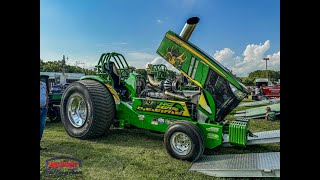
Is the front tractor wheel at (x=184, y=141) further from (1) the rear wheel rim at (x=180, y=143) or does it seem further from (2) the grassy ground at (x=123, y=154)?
(2) the grassy ground at (x=123, y=154)

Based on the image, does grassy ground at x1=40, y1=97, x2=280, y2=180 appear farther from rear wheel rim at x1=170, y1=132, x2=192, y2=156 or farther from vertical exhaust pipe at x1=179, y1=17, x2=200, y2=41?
vertical exhaust pipe at x1=179, y1=17, x2=200, y2=41

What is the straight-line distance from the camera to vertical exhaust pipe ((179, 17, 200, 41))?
2767 millimetres

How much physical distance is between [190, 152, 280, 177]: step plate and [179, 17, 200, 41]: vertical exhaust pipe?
5.74 ft

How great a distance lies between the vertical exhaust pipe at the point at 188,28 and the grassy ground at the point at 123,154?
177 centimetres

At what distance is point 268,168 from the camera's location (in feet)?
9.20

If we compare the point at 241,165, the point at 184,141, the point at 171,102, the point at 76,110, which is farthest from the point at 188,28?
the point at 76,110

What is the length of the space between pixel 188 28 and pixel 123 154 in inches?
80.3

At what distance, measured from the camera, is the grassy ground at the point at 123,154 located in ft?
9.86

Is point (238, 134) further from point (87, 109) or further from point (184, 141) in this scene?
point (87, 109)

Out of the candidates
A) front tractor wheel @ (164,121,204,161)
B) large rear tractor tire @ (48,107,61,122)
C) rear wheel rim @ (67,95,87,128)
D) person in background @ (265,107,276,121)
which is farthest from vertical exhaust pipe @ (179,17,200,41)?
person in background @ (265,107,276,121)

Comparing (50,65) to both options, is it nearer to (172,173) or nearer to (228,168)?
(172,173)

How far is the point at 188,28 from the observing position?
10.6ft
